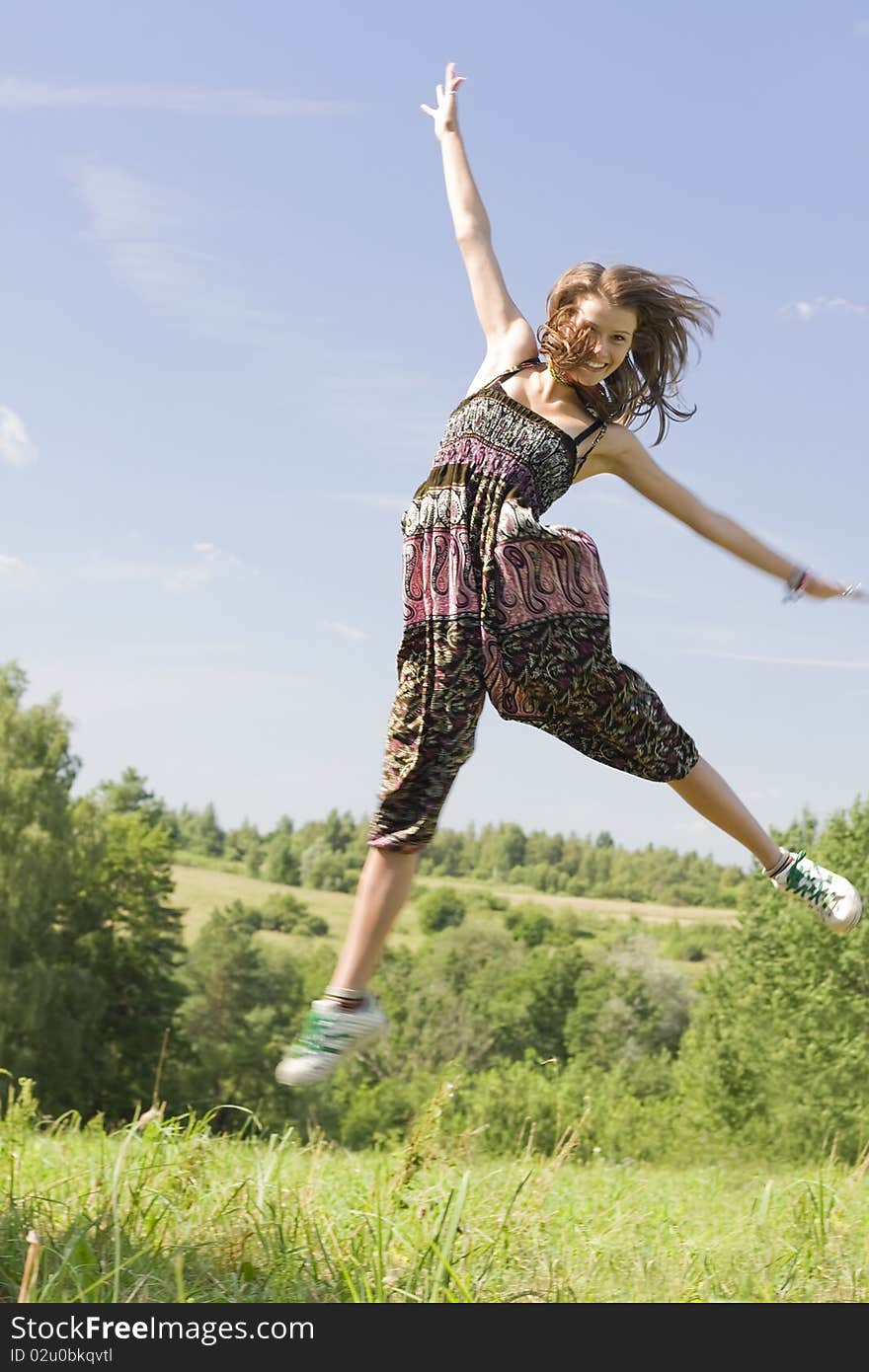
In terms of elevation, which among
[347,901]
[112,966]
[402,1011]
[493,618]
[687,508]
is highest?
[687,508]

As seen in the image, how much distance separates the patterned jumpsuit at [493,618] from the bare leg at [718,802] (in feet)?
0.59

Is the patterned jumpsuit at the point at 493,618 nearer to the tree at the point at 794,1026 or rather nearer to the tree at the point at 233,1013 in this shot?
the tree at the point at 794,1026

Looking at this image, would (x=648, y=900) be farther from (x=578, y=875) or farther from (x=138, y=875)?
(x=138, y=875)

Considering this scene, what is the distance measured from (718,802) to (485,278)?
1475 millimetres

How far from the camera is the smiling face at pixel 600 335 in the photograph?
3236 millimetres

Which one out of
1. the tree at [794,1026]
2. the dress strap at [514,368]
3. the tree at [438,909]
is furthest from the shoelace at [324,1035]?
the tree at [438,909]

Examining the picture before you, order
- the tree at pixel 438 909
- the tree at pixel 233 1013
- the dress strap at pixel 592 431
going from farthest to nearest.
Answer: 1. the tree at pixel 438 909
2. the tree at pixel 233 1013
3. the dress strap at pixel 592 431

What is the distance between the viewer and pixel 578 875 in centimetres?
7819

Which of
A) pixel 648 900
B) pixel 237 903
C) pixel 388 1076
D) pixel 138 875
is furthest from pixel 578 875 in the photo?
pixel 138 875

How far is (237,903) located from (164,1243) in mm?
46969

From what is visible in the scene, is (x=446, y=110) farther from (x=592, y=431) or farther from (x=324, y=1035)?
(x=324, y=1035)

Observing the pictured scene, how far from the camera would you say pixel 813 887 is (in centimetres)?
358

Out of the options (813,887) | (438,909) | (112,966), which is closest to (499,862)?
(438,909)

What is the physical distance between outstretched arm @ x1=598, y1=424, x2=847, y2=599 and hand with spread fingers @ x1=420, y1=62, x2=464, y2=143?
0.98 m
